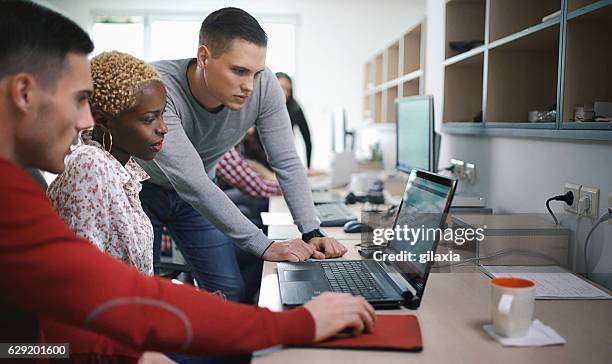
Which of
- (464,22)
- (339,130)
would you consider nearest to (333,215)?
(464,22)

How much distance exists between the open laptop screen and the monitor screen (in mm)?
732

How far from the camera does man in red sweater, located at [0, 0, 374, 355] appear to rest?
0.76 m

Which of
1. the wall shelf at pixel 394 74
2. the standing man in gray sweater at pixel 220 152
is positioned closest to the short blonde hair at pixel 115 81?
the standing man in gray sweater at pixel 220 152

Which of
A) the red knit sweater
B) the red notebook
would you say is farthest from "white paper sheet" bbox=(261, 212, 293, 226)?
the red knit sweater

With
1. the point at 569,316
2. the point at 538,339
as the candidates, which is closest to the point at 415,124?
the point at 569,316

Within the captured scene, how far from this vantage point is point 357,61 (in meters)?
7.11

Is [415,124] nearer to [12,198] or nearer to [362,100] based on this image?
[12,198]

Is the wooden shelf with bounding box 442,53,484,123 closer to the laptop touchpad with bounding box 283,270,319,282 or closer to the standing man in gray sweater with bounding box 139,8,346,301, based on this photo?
the standing man in gray sweater with bounding box 139,8,346,301

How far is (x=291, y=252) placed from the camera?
4.99 ft

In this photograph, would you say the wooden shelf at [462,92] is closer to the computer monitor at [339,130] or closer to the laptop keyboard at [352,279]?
the laptop keyboard at [352,279]

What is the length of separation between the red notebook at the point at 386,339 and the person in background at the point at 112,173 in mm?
424

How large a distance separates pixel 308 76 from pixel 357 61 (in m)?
0.64

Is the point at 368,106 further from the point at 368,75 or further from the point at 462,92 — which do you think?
the point at 462,92

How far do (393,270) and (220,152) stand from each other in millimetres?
928
